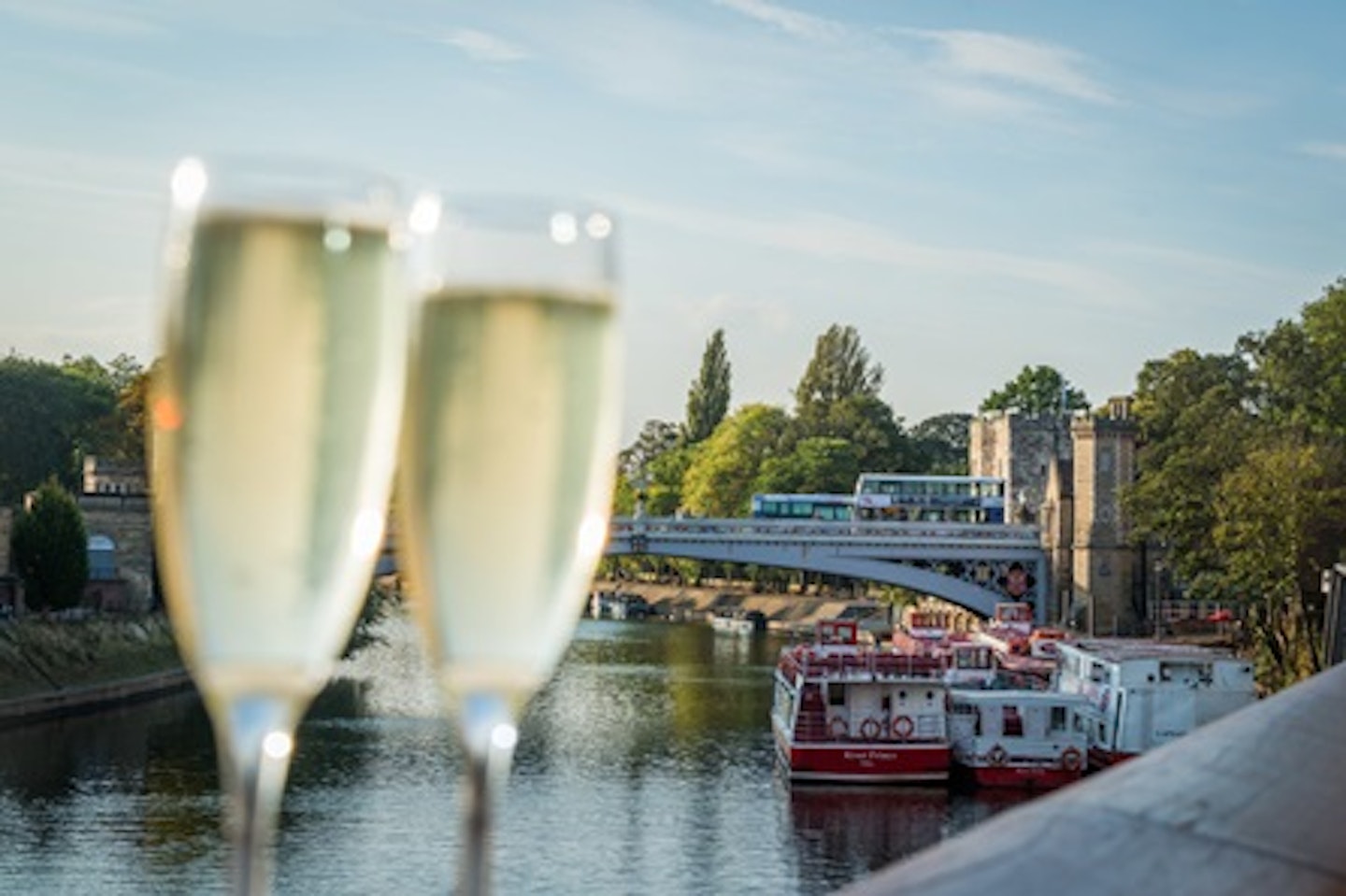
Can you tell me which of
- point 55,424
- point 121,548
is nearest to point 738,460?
point 55,424

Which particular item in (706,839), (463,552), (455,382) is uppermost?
(455,382)

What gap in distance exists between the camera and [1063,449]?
61.4 m

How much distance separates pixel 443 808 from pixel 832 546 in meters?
21.2

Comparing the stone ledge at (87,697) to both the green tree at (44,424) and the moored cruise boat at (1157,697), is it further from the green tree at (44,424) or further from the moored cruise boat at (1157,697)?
the green tree at (44,424)

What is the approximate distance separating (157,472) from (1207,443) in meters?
38.5

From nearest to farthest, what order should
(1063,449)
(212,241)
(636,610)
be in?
1. (212,241)
2. (1063,449)
3. (636,610)

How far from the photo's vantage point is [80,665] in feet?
107

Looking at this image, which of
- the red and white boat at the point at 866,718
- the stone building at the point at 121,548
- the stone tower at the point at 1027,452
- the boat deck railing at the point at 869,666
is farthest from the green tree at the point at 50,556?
the stone tower at the point at 1027,452

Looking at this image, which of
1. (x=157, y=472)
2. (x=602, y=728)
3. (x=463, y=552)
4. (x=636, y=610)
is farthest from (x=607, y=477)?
(x=636, y=610)

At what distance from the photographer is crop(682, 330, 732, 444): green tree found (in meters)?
88.6

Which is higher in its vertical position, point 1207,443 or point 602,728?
point 1207,443

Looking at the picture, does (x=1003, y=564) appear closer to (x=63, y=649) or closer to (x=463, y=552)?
(x=63, y=649)

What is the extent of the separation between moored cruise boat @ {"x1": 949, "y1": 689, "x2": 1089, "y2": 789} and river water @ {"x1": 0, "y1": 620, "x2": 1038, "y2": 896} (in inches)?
35.6

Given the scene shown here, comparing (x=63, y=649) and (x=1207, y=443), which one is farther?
(x=1207, y=443)
